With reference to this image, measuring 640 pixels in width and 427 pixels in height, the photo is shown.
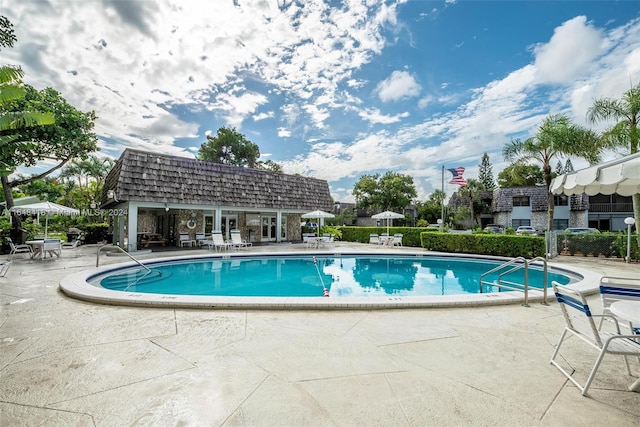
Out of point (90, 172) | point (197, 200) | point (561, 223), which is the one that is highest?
point (90, 172)

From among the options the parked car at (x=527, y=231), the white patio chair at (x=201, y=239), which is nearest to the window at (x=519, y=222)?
the parked car at (x=527, y=231)

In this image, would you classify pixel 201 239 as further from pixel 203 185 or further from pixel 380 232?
pixel 380 232

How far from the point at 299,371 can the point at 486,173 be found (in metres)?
62.2

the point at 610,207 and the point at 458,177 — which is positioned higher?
the point at 458,177

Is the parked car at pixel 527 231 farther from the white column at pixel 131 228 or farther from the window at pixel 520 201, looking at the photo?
the white column at pixel 131 228

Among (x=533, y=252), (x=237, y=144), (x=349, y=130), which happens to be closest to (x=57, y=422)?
(x=533, y=252)

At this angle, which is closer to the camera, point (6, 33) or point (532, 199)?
point (6, 33)

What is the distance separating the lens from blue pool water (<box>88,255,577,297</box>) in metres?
8.21

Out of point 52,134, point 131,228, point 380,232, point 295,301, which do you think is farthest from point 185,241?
point 295,301

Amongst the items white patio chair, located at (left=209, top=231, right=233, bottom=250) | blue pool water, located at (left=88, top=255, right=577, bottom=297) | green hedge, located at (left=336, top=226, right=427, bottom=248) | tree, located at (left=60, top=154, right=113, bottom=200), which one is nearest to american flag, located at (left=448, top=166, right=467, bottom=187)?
green hedge, located at (left=336, top=226, right=427, bottom=248)

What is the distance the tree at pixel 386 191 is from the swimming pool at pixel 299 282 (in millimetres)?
21791

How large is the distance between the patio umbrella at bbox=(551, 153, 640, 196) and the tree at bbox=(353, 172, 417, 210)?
104 ft

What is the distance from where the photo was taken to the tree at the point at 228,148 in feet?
111

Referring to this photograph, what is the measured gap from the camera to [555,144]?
50.6 ft
